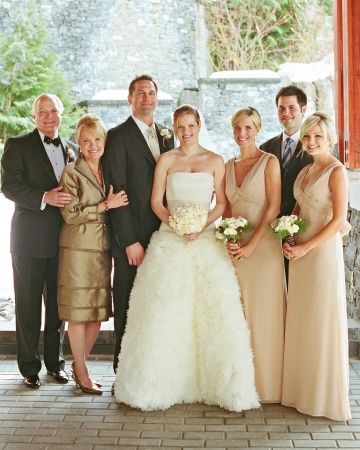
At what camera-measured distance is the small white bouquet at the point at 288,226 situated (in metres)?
3.90

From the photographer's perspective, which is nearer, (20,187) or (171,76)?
(20,187)

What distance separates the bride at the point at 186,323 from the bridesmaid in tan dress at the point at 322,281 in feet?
1.19

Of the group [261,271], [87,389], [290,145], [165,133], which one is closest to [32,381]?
[87,389]

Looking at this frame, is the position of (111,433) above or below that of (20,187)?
below

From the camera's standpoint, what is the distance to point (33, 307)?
Answer: 460 centimetres

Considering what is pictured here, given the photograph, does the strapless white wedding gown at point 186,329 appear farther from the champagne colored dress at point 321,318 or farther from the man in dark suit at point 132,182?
the champagne colored dress at point 321,318

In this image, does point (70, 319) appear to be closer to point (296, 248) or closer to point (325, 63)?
point (296, 248)

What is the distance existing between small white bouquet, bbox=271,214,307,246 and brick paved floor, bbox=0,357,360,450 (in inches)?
41.9

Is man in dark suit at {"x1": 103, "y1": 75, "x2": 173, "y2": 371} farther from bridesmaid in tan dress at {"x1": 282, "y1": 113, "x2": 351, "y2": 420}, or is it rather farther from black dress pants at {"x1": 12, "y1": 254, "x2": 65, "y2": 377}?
bridesmaid in tan dress at {"x1": 282, "y1": 113, "x2": 351, "y2": 420}

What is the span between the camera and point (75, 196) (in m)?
4.28

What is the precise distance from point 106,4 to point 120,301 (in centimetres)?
1954

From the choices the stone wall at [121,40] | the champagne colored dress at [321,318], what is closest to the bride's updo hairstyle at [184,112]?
the champagne colored dress at [321,318]

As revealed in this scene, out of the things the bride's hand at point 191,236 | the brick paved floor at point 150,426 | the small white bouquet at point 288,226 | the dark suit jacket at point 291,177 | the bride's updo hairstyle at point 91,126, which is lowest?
the brick paved floor at point 150,426

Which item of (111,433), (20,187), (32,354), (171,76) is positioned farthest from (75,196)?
(171,76)
